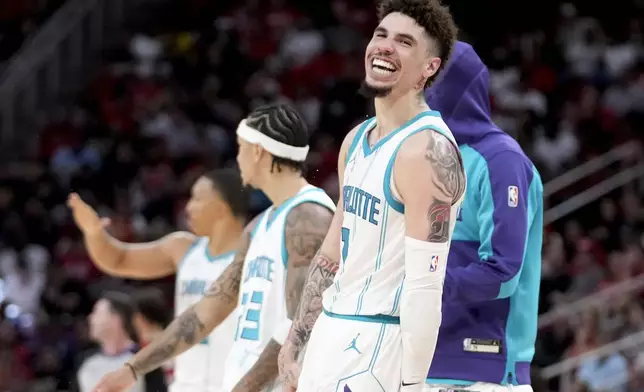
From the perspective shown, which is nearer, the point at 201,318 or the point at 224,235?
the point at 201,318

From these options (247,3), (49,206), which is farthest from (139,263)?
(247,3)

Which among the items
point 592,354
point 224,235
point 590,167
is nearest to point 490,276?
point 224,235

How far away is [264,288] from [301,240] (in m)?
0.29

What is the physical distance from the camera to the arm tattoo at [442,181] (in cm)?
378

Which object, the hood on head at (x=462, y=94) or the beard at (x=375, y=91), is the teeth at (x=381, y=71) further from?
the hood on head at (x=462, y=94)

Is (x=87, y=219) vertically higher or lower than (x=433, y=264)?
lower

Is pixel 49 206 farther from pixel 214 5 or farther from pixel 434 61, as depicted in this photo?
pixel 434 61

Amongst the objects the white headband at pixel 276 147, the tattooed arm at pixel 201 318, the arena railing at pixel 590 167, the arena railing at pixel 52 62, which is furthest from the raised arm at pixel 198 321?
the arena railing at pixel 52 62

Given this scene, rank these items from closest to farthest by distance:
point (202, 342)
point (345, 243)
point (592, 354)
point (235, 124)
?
point (345, 243) → point (202, 342) → point (592, 354) → point (235, 124)

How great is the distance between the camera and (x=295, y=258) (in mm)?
5207

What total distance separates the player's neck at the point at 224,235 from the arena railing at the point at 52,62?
34.3 feet

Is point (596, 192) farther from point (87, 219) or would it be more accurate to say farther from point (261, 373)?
point (261, 373)

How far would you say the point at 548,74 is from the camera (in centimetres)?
1602

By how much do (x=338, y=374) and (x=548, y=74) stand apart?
1258 centimetres
